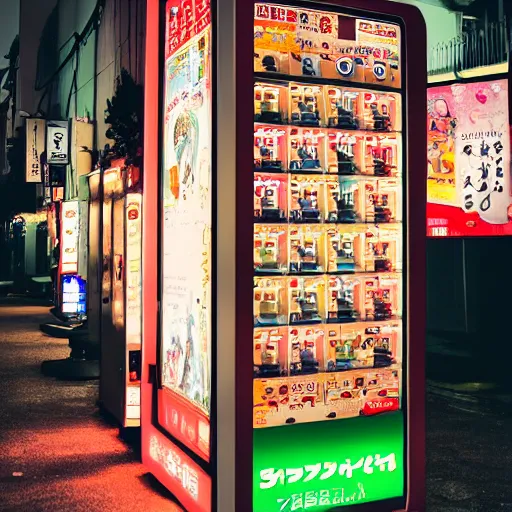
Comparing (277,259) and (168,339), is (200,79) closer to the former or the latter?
(277,259)

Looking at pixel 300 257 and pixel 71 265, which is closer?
pixel 300 257

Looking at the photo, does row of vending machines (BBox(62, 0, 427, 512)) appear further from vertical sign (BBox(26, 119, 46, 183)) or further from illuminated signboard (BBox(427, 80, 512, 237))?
vertical sign (BBox(26, 119, 46, 183))

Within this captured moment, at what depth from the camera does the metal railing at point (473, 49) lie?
13.0 m

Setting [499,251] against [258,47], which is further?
[499,251]

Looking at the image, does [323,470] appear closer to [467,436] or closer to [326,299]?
[326,299]

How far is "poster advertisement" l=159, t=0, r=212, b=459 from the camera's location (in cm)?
499

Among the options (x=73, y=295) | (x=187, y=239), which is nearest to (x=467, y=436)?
(x=187, y=239)

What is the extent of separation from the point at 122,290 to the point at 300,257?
10.4 ft

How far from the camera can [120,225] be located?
25.7 feet

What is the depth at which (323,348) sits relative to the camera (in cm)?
508

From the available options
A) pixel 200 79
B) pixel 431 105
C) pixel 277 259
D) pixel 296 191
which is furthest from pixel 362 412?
pixel 431 105

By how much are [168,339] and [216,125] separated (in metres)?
1.80

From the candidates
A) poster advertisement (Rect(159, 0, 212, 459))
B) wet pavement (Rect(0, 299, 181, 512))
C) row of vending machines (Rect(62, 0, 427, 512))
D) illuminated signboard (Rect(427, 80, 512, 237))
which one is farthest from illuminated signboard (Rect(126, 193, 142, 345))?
illuminated signboard (Rect(427, 80, 512, 237))

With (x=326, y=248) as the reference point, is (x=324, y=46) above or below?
above
